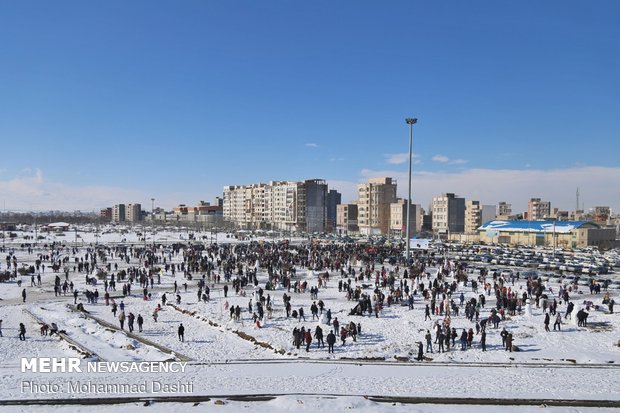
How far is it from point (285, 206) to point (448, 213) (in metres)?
45.6

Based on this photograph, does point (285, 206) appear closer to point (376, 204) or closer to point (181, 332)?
point (376, 204)

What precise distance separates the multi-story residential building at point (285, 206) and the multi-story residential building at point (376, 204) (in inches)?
643

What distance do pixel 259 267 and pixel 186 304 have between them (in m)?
17.2

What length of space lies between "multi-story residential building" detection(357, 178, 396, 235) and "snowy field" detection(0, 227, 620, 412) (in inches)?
3266

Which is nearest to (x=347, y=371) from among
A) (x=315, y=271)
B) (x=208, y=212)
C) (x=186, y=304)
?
(x=186, y=304)

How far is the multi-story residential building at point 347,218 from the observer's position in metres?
125

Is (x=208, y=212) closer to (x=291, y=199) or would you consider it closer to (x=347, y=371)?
(x=291, y=199)

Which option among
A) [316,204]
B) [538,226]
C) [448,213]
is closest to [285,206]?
[316,204]

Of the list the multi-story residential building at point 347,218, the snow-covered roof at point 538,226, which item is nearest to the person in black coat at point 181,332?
the snow-covered roof at point 538,226

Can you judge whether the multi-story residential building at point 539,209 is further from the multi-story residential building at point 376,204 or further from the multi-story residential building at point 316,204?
the multi-story residential building at point 316,204

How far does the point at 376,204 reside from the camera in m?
113

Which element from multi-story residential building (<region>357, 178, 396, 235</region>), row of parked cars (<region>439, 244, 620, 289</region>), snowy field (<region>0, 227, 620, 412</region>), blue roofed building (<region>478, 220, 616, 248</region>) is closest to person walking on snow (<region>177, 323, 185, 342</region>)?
snowy field (<region>0, 227, 620, 412</region>)

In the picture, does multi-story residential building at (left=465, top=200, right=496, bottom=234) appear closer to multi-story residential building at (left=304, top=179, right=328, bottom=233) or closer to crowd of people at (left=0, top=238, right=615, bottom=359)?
multi-story residential building at (left=304, top=179, right=328, bottom=233)

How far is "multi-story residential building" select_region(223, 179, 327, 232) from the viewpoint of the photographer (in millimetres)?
128125
